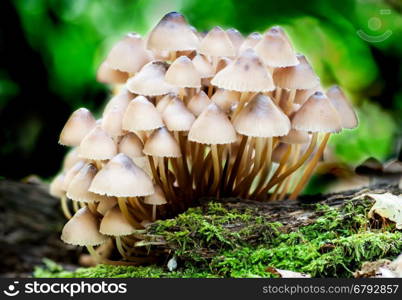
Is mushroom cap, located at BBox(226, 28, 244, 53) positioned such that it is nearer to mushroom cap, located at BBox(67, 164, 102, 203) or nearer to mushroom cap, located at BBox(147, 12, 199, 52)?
mushroom cap, located at BBox(147, 12, 199, 52)

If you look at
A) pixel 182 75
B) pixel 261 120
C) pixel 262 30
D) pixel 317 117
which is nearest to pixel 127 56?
pixel 182 75

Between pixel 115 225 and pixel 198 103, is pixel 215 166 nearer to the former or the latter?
pixel 198 103

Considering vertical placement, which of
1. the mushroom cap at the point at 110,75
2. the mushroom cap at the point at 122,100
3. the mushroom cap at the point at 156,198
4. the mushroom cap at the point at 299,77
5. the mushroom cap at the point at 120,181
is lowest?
the mushroom cap at the point at 156,198

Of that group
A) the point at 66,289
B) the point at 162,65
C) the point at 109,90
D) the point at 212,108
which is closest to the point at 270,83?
the point at 212,108

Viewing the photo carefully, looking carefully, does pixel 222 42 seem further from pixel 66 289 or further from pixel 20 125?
pixel 20 125

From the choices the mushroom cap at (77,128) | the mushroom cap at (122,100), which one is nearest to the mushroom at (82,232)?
the mushroom cap at (77,128)

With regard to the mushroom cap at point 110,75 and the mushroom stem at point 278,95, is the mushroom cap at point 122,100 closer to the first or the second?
the mushroom cap at point 110,75
